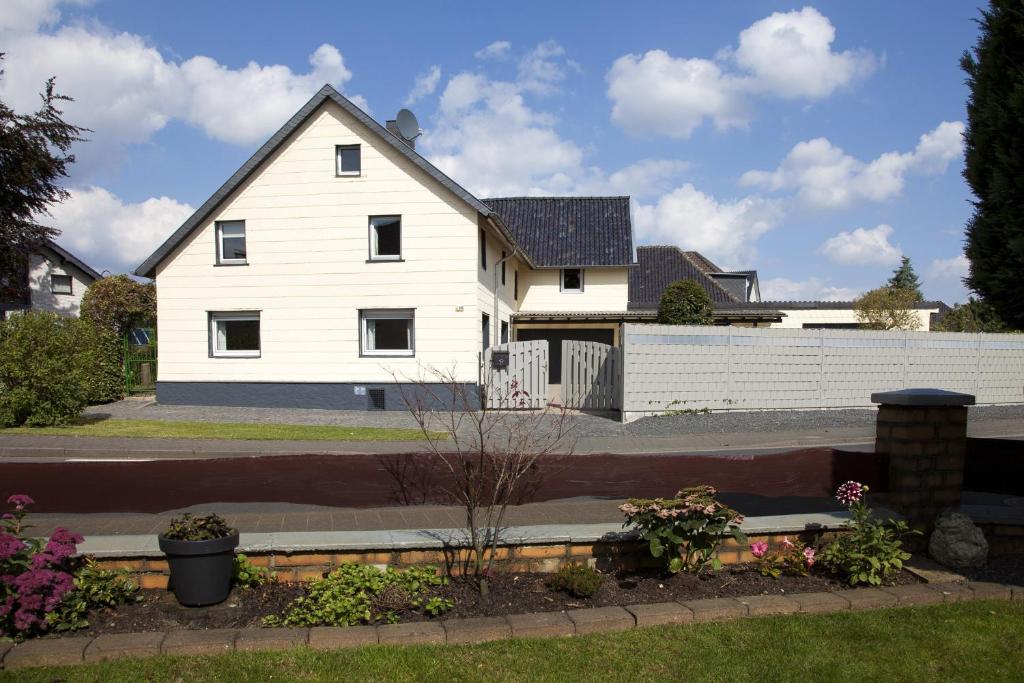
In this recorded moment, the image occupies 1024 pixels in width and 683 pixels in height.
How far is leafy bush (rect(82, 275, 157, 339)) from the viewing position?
28.1 m

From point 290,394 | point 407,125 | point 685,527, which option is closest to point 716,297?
point 407,125

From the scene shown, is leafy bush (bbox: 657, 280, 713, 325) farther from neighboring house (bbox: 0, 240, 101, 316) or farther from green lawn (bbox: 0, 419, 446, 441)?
neighboring house (bbox: 0, 240, 101, 316)

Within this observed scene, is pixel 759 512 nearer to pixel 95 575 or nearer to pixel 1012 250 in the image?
pixel 1012 250

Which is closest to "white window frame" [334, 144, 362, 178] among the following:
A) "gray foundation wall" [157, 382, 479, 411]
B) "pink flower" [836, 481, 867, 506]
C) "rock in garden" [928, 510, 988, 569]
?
"gray foundation wall" [157, 382, 479, 411]

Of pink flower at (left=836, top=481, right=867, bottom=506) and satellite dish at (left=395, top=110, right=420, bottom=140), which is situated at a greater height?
satellite dish at (left=395, top=110, right=420, bottom=140)

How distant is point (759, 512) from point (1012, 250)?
8.99ft

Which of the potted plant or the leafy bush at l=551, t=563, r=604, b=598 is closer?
the potted plant

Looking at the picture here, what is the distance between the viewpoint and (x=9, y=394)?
14.9 metres

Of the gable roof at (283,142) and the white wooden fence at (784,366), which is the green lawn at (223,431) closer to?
the white wooden fence at (784,366)

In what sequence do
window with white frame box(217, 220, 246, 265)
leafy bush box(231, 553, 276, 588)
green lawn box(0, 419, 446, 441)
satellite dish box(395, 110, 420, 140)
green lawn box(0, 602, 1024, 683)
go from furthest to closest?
satellite dish box(395, 110, 420, 140)
window with white frame box(217, 220, 246, 265)
green lawn box(0, 419, 446, 441)
leafy bush box(231, 553, 276, 588)
green lawn box(0, 602, 1024, 683)

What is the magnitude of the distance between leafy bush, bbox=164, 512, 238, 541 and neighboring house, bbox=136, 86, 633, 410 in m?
14.4

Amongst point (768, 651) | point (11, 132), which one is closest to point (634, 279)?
point (11, 132)

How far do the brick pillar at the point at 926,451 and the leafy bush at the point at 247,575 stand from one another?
447cm

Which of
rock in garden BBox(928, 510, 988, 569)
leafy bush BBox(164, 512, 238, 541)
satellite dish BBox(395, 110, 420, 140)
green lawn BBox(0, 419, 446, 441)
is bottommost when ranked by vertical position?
green lawn BBox(0, 419, 446, 441)
